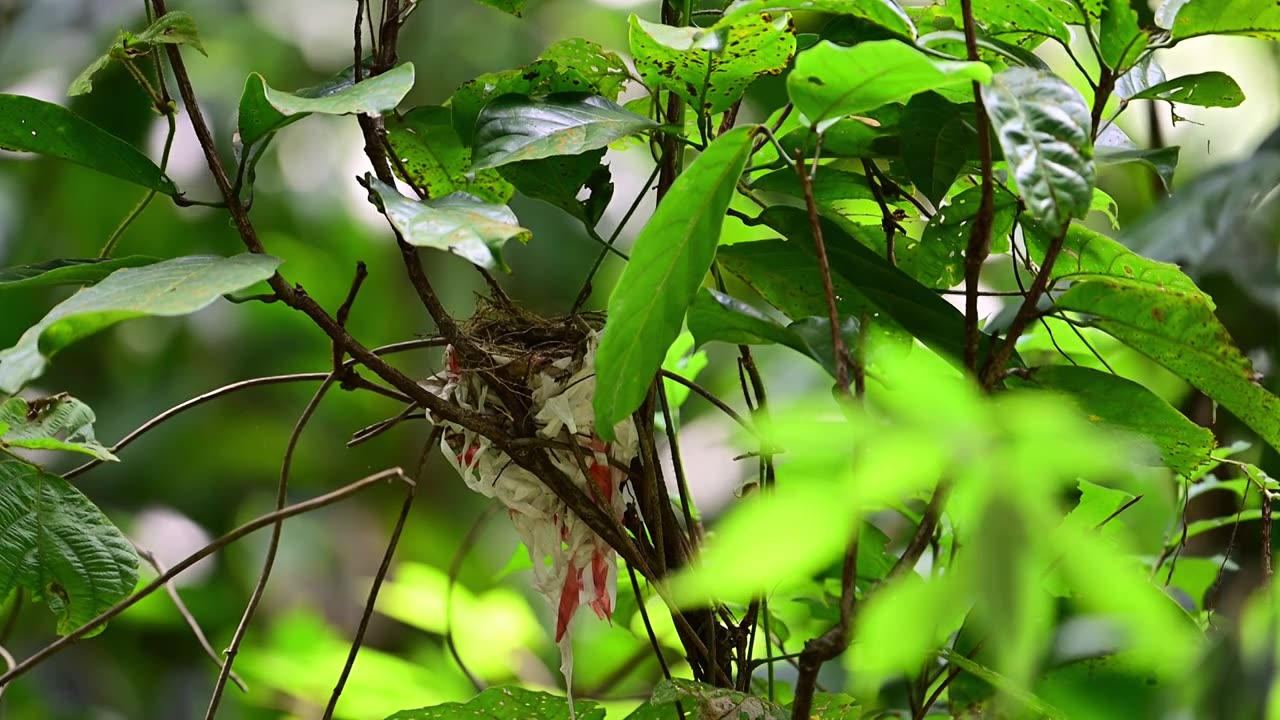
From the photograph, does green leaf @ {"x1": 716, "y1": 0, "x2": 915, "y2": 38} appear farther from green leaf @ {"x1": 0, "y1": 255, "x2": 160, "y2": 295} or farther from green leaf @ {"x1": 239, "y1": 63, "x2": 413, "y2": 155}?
green leaf @ {"x1": 0, "y1": 255, "x2": 160, "y2": 295}

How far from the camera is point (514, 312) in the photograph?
0.71m

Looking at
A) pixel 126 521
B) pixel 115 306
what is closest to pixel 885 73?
pixel 115 306

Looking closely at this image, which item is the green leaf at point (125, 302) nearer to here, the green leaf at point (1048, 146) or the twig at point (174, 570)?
the twig at point (174, 570)

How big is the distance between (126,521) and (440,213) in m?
1.51

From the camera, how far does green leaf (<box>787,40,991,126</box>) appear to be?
1.28 feet

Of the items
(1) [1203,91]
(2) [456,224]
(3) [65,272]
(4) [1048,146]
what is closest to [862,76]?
(4) [1048,146]

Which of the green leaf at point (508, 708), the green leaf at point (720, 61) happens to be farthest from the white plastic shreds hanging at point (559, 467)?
the green leaf at point (720, 61)

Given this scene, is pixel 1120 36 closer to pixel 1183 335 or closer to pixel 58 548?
pixel 1183 335

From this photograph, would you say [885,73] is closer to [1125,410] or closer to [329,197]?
[1125,410]

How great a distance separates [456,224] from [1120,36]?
342 millimetres

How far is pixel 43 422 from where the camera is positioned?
0.59 meters

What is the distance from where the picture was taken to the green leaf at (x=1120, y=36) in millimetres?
513

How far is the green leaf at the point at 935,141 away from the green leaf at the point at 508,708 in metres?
0.37

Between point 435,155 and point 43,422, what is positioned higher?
point 435,155
